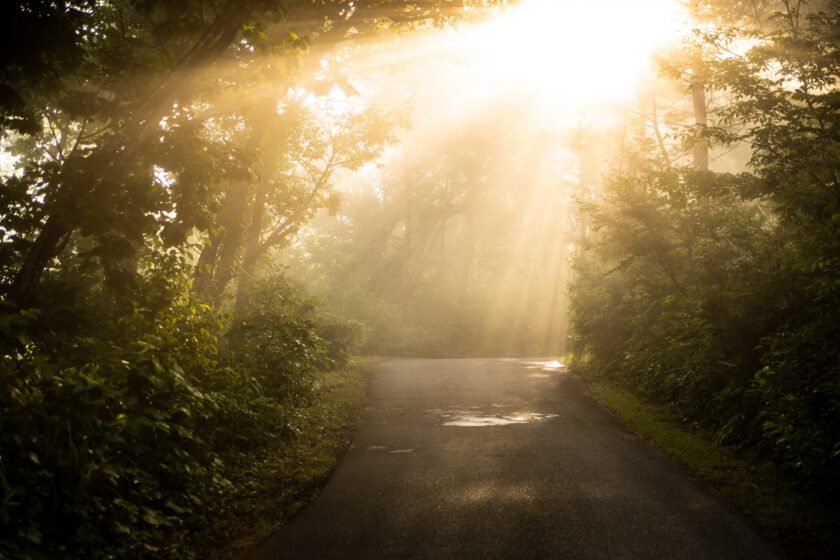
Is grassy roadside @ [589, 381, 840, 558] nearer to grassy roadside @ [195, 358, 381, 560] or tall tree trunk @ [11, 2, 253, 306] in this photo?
grassy roadside @ [195, 358, 381, 560]

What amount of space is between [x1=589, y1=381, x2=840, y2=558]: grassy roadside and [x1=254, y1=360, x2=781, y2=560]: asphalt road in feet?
0.72

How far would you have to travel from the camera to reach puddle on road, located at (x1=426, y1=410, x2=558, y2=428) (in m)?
12.3

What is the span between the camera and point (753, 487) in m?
7.69

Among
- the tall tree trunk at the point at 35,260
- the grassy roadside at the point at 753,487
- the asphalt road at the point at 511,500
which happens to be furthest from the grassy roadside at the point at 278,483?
the grassy roadside at the point at 753,487

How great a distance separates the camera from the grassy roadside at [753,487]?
6.12 metres

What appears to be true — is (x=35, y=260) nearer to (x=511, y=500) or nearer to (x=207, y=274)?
(x=511, y=500)

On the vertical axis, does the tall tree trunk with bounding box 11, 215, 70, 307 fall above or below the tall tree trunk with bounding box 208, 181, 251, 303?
below

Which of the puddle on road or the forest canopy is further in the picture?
the puddle on road

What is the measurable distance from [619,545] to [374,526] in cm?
233

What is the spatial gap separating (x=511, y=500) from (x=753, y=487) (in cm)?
287

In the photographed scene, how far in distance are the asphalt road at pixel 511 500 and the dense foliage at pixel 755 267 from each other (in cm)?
142

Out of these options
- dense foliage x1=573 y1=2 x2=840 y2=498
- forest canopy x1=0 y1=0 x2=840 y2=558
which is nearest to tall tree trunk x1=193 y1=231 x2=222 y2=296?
forest canopy x1=0 y1=0 x2=840 y2=558

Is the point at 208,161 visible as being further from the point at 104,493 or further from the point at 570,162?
the point at 570,162

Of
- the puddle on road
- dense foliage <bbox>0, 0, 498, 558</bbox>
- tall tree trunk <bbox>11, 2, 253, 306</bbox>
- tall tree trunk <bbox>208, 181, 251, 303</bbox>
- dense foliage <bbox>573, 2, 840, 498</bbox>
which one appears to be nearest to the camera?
dense foliage <bbox>0, 0, 498, 558</bbox>
